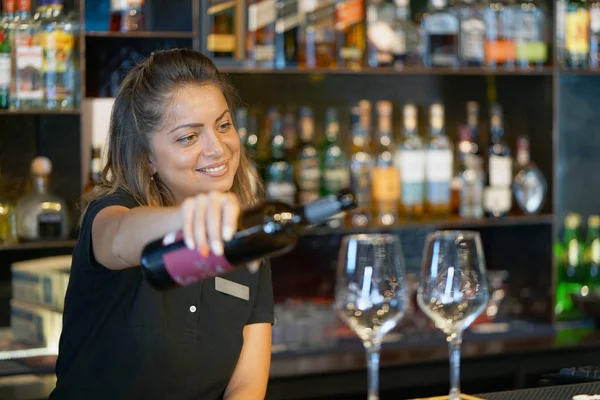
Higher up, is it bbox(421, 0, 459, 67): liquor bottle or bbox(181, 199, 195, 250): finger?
bbox(421, 0, 459, 67): liquor bottle

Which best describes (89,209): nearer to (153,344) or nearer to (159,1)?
(153,344)

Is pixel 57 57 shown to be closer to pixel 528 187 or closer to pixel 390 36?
pixel 390 36

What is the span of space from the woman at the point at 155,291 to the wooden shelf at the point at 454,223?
126 cm

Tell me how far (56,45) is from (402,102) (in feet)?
3.99

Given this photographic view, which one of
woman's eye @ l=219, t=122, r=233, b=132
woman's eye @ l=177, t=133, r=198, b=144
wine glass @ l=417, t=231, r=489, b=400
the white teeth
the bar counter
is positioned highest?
woman's eye @ l=219, t=122, r=233, b=132

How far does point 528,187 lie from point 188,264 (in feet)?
7.96

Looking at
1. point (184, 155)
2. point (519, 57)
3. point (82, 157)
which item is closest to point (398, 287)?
point (184, 155)

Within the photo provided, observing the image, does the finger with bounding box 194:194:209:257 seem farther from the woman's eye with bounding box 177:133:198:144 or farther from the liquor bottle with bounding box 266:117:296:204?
the liquor bottle with bounding box 266:117:296:204

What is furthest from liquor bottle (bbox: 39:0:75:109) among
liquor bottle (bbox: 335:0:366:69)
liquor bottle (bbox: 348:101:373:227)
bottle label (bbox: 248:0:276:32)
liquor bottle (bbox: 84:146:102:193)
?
liquor bottle (bbox: 348:101:373:227)

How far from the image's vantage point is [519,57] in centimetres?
323

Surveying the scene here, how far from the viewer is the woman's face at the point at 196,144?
5.46 feet

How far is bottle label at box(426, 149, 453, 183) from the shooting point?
10.5 feet

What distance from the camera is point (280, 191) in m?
3.04

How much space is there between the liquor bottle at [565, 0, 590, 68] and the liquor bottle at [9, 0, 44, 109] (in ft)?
5.53
